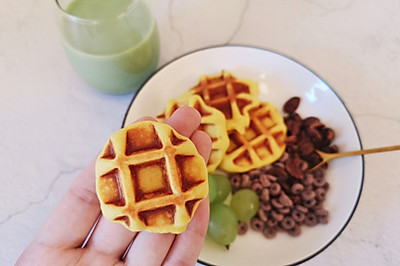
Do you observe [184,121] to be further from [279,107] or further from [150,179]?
[279,107]

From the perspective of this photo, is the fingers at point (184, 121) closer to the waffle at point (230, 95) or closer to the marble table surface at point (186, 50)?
the waffle at point (230, 95)

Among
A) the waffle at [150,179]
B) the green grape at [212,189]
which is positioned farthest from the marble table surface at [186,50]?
the waffle at [150,179]

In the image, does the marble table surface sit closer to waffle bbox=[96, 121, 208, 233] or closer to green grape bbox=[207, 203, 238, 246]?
green grape bbox=[207, 203, 238, 246]

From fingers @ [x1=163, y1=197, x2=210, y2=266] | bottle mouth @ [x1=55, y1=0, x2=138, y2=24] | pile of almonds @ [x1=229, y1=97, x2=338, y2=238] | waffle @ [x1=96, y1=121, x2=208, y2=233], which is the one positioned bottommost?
pile of almonds @ [x1=229, y1=97, x2=338, y2=238]

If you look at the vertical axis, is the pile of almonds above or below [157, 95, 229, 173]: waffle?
below

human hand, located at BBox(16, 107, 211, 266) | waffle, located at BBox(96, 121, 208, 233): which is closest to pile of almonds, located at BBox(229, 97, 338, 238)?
human hand, located at BBox(16, 107, 211, 266)

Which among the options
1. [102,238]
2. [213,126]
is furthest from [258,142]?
[102,238]
